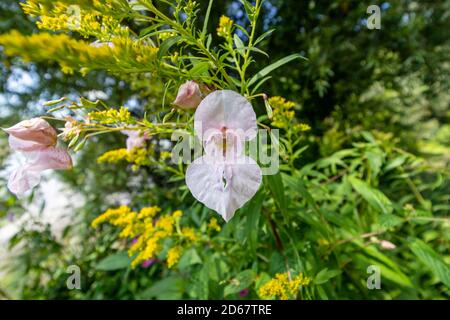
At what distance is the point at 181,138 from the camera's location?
668 mm

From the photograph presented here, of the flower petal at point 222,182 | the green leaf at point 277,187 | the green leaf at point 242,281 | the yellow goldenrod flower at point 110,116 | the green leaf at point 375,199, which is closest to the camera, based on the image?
the flower petal at point 222,182

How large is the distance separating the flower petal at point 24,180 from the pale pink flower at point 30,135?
38 millimetres

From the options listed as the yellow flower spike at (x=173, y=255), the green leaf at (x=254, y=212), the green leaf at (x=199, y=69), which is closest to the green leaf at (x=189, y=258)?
the yellow flower spike at (x=173, y=255)

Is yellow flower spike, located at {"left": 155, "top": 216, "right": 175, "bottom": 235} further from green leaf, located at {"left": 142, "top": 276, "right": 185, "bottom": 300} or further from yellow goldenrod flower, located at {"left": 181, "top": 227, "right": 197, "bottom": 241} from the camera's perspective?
green leaf, located at {"left": 142, "top": 276, "right": 185, "bottom": 300}

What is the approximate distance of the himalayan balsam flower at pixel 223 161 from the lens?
18.8 inches

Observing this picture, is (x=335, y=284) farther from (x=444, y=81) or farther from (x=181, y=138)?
(x=444, y=81)

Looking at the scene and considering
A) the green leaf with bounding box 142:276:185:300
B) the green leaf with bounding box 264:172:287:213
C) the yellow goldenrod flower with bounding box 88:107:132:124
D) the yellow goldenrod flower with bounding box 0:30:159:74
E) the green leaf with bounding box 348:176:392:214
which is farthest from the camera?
the green leaf with bounding box 142:276:185:300

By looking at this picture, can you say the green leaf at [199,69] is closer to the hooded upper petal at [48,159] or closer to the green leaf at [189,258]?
the hooded upper petal at [48,159]

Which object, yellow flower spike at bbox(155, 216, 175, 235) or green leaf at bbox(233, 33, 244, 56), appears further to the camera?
yellow flower spike at bbox(155, 216, 175, 235)

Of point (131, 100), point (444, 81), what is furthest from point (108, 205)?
point (444, 81)

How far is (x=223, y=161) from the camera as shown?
1.61ft

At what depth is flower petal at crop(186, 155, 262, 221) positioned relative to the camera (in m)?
0.48

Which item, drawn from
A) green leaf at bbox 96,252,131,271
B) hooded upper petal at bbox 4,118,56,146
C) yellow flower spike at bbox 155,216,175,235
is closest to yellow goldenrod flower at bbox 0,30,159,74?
hooded upper petal at bbox 4,118,56,146
